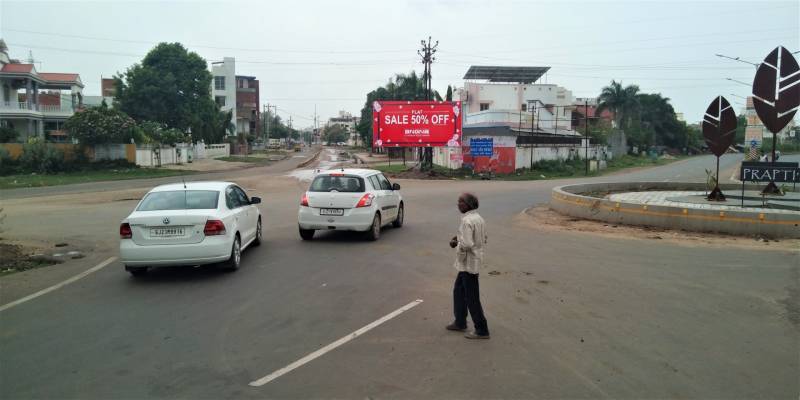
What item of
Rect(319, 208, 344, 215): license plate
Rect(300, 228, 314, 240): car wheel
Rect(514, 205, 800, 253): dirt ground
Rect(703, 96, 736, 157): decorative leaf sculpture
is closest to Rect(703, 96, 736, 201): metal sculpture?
Rect(703, 96, 736, 157): decorative leaf sculpture

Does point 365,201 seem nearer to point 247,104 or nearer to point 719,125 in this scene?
point 719,125

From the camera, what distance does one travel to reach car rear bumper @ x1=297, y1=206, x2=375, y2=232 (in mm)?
12141

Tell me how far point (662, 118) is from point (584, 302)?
10631 centimetres

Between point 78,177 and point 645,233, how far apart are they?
3407 cm

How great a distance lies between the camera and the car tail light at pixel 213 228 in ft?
29.0

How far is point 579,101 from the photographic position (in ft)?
351

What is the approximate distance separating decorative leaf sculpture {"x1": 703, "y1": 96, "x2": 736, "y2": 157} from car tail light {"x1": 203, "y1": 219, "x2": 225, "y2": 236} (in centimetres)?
1588

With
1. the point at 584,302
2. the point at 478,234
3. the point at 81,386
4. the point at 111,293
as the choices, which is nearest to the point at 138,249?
the point at 111,293

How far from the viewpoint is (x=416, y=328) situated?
6391mm

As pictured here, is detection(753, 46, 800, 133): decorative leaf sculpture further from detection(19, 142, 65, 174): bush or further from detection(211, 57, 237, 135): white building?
detection(211, 57, 237, 135): white building

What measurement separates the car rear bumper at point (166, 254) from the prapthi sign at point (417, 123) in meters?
30.8

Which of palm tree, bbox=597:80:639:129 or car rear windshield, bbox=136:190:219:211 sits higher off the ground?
palm tree, bbox=597:80:639:129

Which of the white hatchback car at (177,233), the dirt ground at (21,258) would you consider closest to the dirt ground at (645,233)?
the white hatchback car at (177,233)

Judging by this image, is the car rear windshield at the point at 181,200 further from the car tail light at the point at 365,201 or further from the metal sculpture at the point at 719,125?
the metal sculpture at the point at 719,125
